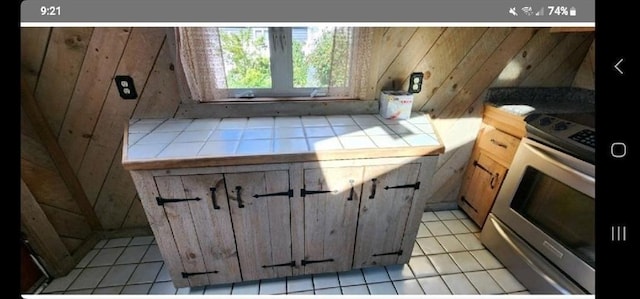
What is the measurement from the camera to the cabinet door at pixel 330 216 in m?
1.00

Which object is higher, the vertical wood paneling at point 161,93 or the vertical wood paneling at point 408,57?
the vertical wood paneling at point 408,57

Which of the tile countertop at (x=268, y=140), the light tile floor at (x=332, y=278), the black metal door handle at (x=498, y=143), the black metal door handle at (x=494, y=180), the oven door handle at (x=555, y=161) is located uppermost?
the tile countertop at (x=268, y=140)

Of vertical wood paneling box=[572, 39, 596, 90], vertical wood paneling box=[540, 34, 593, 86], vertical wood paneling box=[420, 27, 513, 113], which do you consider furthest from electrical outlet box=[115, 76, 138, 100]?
vertical wood paneling box=[572, 39, 596, 90]

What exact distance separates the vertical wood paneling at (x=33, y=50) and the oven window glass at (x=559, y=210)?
2372 millimetres

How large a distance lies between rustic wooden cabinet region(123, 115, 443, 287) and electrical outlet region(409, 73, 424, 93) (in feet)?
1.57

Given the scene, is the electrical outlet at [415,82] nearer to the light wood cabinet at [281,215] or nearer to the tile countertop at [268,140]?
the tile countertop at [268,140]

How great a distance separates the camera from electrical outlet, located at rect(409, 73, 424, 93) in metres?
1.33

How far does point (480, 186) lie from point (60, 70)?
2.44 meters

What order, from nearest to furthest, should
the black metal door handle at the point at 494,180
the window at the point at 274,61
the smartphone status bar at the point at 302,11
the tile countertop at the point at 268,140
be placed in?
the smartphone status bar at the point at 302,11
the tile countertop at the point at 268,140
the window at the point at 274,61
the black metal door handle at the point at 494,180

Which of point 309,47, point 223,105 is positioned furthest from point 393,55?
point 223,105

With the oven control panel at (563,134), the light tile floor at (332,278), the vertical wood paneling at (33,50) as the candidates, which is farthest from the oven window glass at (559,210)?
the vertical wood paneling at (33,50)

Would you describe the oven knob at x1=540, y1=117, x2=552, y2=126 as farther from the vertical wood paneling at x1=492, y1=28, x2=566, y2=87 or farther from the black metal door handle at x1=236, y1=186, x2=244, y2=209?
the black metal door handle at x1=236, y1=186, x2=244, y2=209
